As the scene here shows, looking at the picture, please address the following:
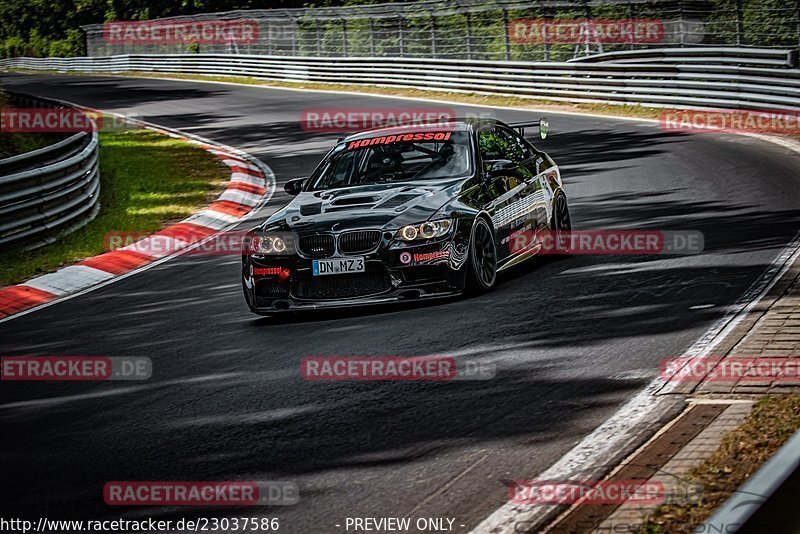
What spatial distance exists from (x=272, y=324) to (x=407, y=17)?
2770 centimetres

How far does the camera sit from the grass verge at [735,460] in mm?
4352

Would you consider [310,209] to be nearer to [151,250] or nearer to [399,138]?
[399,138]

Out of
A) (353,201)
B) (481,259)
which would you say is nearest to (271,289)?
(353,201)

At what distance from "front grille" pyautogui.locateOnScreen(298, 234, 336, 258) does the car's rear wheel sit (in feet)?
3.47

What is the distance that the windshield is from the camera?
969 cm

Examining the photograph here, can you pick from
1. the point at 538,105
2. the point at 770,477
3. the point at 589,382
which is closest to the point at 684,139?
the point at 538,105

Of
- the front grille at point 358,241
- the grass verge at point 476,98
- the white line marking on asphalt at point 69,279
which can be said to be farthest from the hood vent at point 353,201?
the grass verge at point 476,98

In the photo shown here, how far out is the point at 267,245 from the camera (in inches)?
348

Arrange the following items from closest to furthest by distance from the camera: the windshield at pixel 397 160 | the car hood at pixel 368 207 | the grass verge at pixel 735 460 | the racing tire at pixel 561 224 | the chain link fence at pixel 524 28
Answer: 1. the grass verge at pixel 735 460
2. the car hood at pixel 368 207
3. the windshield at pixel 397 160
4. the racing tire at pixel 561 224
5. the chain link fence at pixel 524 28

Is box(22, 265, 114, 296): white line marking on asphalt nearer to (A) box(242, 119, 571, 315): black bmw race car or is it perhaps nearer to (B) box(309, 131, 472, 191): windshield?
(A) box(242, 119, 571, 315): black bmw race car

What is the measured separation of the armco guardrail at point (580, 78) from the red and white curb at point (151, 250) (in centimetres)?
954

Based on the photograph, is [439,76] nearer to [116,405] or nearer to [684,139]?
[684,139]

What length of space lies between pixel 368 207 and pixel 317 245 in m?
0.54

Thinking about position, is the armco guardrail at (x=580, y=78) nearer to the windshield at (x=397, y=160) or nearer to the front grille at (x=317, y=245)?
the windshield at (x=397, y=160)
